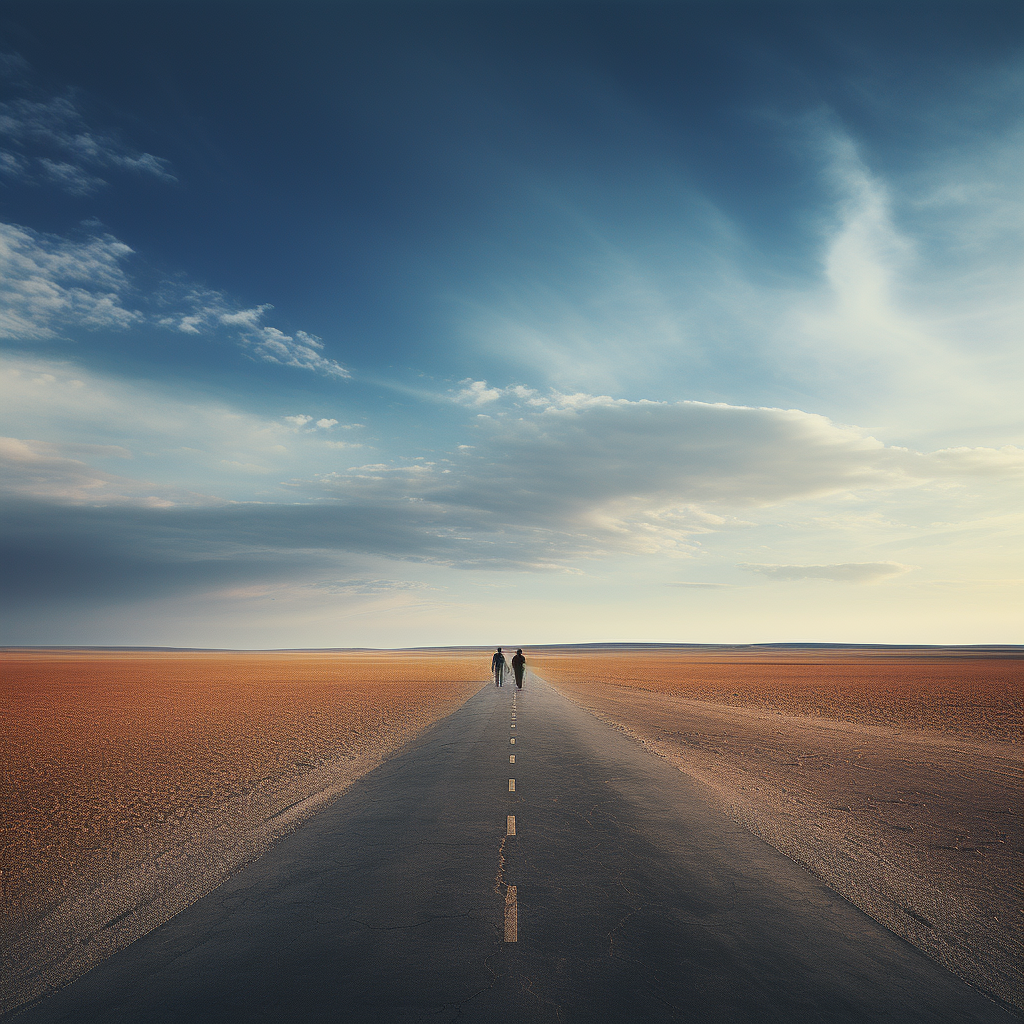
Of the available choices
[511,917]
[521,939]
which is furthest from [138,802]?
[521,939]

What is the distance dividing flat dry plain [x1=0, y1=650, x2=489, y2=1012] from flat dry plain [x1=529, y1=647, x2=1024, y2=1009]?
26.4 ft

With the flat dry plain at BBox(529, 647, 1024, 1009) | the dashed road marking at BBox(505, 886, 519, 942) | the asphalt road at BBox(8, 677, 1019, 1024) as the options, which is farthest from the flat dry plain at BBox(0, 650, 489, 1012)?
the flat dry plain at BBox(529, 647, 1024, 1009)

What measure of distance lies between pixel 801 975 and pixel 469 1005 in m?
2.92

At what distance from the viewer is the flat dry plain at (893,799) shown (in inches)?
282

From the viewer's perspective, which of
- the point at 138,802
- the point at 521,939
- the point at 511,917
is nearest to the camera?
the point at 521,939

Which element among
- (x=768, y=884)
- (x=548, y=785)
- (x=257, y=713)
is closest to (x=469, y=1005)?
(x=768, y=884)

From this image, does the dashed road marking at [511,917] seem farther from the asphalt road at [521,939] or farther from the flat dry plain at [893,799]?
the flat dry plain at [893,799]

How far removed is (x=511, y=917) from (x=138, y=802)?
10186 mm

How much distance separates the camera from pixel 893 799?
13016 mm

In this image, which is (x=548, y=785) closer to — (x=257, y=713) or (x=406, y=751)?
(x=406, y=751)

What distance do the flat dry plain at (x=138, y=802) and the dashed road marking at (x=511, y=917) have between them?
3730 millimetres

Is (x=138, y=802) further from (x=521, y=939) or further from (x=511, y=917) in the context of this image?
(x=521, y=939)

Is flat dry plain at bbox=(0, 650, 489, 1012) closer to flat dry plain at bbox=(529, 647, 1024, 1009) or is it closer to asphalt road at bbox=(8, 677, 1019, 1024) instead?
asphalt road at bbox=(8, 677, 1019, 1024)

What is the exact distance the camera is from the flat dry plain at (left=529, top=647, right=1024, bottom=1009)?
716cm
